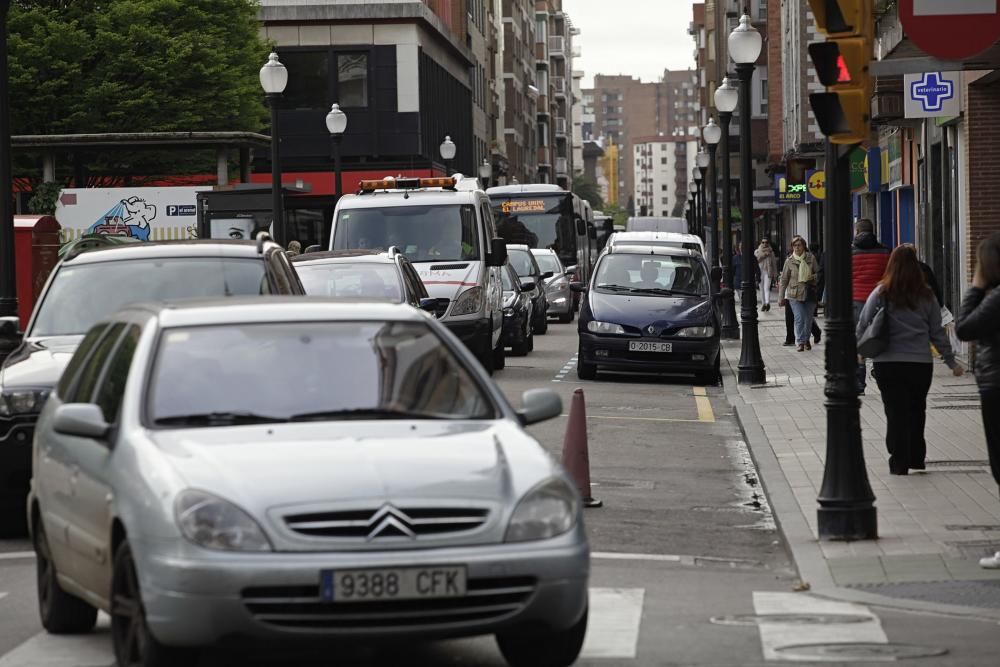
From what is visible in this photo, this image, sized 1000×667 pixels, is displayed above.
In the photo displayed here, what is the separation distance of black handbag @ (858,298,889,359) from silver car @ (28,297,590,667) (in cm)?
625

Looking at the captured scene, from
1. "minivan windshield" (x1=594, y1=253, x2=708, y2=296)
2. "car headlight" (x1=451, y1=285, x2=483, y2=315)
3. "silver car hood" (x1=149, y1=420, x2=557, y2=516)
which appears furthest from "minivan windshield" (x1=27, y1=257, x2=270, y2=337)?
"minivan windshield" (x1=594, y1=253, x2=708, y2=296)

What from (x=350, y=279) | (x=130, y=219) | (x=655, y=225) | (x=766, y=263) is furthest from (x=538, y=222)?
(x=350, y=279)

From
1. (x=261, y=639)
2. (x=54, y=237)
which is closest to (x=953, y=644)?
(x=261, y=639)

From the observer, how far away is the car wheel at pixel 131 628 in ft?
21.5

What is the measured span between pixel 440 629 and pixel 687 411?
14410 mm

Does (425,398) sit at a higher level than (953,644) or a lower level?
higher

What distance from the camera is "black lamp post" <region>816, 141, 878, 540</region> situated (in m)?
10.8

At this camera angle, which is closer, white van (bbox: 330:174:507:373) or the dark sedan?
the dark sedan

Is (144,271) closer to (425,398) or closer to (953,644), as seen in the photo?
(425,398)

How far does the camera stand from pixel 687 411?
817 inches

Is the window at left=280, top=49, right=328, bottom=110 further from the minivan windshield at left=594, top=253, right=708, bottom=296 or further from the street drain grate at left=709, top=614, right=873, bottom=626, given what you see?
the street drain grate at left=709, top=614, right=873, bottom=626

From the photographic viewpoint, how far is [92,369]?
8.22m

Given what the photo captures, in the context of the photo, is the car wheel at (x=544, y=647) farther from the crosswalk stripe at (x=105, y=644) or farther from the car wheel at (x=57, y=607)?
the car wheel at (x=57, y=607)

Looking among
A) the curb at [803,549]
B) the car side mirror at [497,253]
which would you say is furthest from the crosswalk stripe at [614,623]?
the car side mirror at [497,253]
